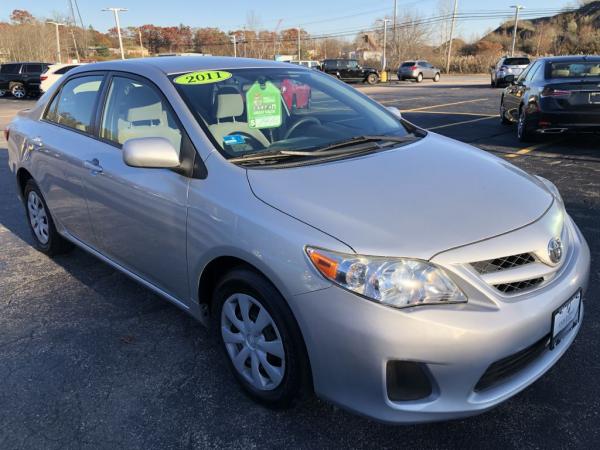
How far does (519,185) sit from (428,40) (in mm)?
72017

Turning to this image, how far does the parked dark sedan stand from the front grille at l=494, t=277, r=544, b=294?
655 centimetres

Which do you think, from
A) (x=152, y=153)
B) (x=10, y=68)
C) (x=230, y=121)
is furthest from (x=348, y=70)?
(x=152, y=153)

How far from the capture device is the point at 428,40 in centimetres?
6812

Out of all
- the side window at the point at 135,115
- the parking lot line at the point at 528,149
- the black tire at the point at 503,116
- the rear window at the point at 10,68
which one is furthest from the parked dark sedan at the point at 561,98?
the rear window at the point at 10,68

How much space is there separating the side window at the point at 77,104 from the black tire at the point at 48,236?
2.13ft

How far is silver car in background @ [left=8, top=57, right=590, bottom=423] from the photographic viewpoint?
6.15 feet

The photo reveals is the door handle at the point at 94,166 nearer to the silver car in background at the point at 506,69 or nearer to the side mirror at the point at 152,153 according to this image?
the side mirror at the point at 152,153

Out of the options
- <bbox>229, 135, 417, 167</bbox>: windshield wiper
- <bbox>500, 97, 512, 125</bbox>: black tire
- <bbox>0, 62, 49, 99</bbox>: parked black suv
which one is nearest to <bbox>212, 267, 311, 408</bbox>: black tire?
<bbox>229, 135, 417, 167</bbox>: windshield wiper

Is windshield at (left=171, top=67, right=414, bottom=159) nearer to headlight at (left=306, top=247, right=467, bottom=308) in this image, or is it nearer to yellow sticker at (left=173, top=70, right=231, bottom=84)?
yellow sticker at (left=173, top=70, right=231, bottom=84)

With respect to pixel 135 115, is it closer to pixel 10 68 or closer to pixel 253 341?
pixel 253 341

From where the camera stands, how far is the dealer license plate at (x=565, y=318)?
208 centimetres

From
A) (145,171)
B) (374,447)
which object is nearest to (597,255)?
(374,447)

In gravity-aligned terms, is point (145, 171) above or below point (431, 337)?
above

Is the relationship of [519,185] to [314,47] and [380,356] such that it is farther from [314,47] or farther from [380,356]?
[314,47]
